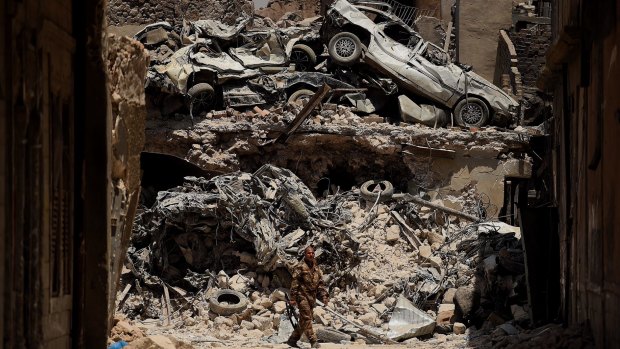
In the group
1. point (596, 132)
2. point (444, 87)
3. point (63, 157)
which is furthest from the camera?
point (444, 87)

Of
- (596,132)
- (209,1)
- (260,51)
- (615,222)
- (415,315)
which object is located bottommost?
(415,315)

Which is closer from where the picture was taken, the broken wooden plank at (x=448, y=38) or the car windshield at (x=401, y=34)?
the car windshield at (x=401, y=34)

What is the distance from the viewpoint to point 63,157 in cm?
816

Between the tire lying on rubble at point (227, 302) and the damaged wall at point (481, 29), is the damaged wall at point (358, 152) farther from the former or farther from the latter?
the damaged wall at point (481, 29)

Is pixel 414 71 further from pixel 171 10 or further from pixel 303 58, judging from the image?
pixel 171 10

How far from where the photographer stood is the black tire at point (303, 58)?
26.8m

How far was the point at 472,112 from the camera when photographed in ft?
84.3

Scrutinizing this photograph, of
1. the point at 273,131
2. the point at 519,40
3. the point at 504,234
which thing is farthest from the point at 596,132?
the point at 519,40

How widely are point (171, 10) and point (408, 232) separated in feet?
58.2

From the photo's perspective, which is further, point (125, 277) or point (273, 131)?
point (273, 131)

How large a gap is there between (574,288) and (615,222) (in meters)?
3.56

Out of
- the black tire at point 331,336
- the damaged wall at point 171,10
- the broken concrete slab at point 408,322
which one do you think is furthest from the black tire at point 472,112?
the damaged wall at point 171,10

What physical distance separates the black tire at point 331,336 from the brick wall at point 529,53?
16.3 meters

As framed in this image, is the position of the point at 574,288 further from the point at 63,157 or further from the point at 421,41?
the point at 421,41
